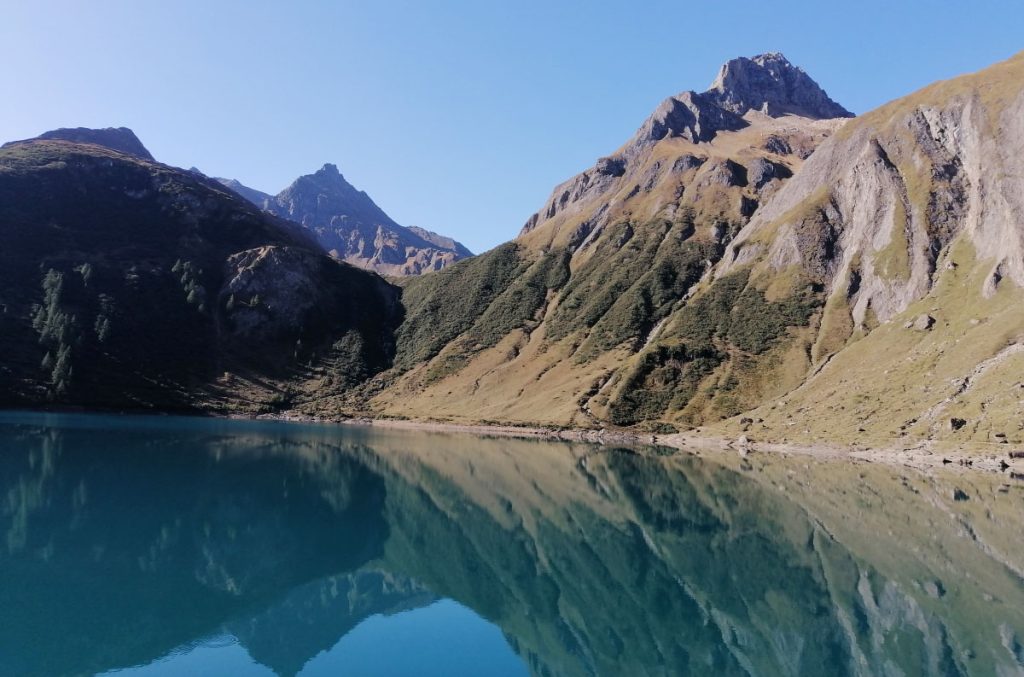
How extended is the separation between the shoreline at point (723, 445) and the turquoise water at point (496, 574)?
7.23 m

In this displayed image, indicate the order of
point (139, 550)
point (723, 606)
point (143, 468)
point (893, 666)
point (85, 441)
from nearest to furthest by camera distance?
point (893, 666) < point (723, 606) < point (139, 550) < point (143, 468) < point (85, 441)

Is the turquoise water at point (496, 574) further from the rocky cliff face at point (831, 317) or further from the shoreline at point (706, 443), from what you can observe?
the rocky cliff face at point (831, 317)

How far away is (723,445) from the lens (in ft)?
342

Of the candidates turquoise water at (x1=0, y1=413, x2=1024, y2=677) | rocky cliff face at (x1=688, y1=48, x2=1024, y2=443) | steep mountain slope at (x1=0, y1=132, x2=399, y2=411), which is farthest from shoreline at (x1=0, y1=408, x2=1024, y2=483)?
steep mountain slope at (x1=0, y1=132, x2=399, y2=411)

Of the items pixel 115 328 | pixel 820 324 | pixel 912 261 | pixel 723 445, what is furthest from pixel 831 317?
pixel 115 328

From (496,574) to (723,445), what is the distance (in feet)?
261

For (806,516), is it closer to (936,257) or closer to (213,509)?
(213,509)

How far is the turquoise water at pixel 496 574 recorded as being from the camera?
72.4ft

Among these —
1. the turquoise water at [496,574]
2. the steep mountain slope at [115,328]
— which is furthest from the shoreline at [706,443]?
the steep mountain slope at [115,328]

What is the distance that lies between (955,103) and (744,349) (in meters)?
83.7

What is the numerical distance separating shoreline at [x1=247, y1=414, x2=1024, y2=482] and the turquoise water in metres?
7.23

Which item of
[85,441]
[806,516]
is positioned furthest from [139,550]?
[85,441]

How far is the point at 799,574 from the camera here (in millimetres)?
32406

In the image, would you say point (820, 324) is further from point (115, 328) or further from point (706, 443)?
point (115, 328)
